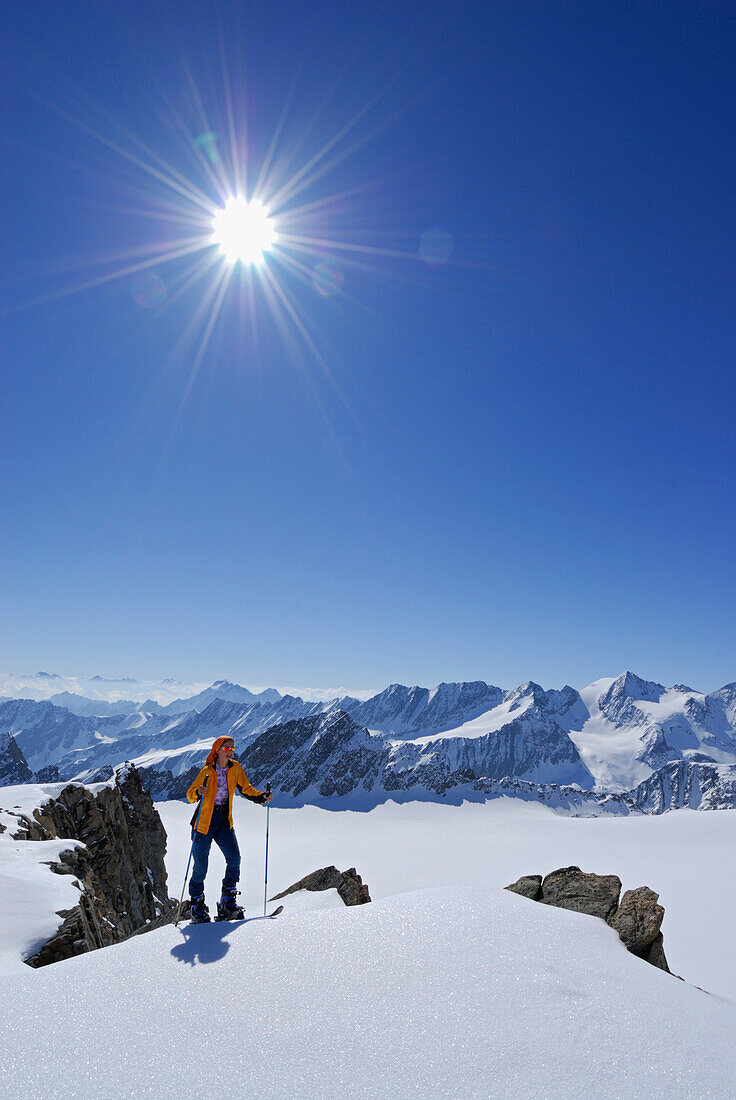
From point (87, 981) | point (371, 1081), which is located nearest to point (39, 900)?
point (87, 981)

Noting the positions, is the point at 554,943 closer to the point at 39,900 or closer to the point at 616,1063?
the point at 616,1063

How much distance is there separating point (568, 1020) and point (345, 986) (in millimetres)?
1840

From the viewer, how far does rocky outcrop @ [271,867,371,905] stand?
9.53 metres

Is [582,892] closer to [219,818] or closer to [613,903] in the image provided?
[613,903]

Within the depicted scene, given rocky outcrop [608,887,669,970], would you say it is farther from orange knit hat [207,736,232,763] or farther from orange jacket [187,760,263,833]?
orange knit hat [207,736,232,763]

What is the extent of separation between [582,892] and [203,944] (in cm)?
660

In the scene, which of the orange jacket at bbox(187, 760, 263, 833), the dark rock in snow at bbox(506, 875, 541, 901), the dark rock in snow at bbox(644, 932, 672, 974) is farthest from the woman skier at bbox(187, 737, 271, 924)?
the dark rock in snow at bbox(644, 932, 672, 974)

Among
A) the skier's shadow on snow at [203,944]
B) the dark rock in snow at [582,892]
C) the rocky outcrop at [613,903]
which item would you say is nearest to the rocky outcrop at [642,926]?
the rocky outcrop at [613,903]

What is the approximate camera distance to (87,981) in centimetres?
423

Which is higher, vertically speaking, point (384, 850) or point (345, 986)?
point (345, 986)

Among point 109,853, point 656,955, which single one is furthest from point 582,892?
point 109,853

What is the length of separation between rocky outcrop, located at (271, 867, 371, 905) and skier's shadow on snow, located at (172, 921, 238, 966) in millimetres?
→ 4053

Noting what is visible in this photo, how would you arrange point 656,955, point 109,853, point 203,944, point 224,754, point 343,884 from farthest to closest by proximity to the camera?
point 109,853 → point 343,884 → point 224,754 → point 656,955 → point 203,944

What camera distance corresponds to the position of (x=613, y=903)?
785 centimetres
